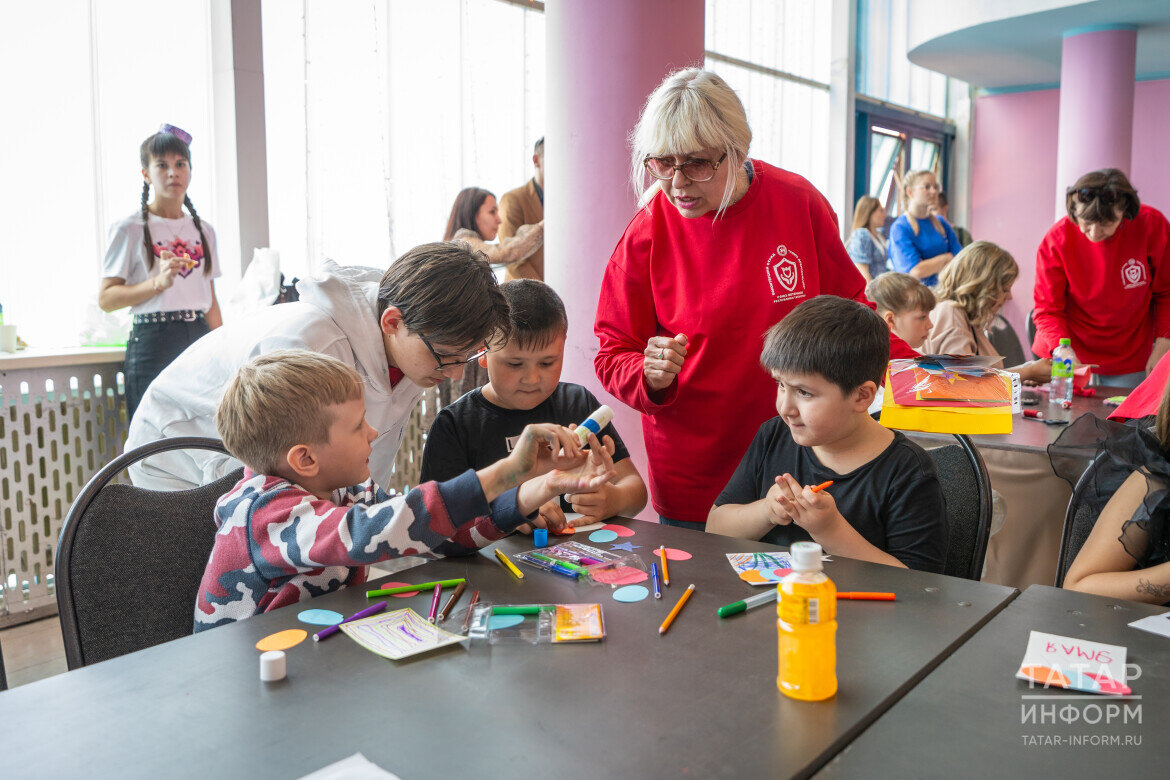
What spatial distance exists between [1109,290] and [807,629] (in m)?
3.55

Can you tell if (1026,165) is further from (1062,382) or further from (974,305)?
(1062,382)

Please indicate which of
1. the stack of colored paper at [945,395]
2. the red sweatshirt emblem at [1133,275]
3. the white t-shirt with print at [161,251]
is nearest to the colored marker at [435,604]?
the stack of colored paper at [945,395]

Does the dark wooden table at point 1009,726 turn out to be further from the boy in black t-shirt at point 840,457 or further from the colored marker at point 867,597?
the boy in black t-shirt at point 840,457

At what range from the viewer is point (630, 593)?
1274mm

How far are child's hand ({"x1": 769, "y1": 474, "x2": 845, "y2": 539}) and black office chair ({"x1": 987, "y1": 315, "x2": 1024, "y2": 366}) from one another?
3.19m

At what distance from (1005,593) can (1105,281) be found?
10.1 ft

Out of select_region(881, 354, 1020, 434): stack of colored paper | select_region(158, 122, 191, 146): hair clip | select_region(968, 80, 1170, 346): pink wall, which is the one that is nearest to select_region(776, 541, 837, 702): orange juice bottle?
select_region(881, 354, 1020, 434): stack of colored paper

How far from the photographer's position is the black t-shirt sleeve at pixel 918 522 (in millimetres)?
1590

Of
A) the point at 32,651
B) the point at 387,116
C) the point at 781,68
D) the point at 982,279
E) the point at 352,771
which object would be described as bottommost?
the point at 32,651

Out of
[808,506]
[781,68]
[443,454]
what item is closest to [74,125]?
[443,454]

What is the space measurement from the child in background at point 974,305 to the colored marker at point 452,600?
9.33 ft

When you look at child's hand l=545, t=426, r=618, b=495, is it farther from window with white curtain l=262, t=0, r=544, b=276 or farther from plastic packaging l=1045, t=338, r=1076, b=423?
window with white curtain l=262, t=0, r=544, b=276

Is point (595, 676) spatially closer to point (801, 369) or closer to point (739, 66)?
point (801, 369)

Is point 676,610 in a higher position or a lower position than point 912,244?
lower
